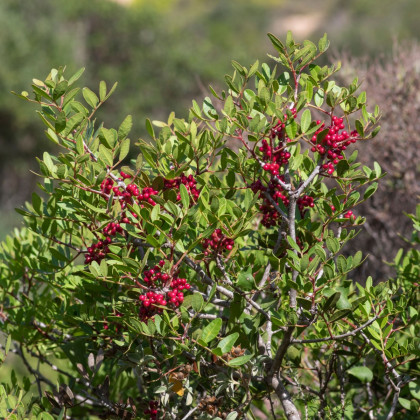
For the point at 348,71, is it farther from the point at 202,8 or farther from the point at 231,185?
the point at 202,8

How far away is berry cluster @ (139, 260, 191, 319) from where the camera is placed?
71.4 inches

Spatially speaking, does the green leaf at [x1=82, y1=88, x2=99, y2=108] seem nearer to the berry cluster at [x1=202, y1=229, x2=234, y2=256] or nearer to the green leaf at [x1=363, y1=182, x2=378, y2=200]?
the berry cluster at [x1=202, y1=229, x2=234, y2=256]

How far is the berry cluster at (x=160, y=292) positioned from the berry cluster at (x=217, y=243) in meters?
0.14

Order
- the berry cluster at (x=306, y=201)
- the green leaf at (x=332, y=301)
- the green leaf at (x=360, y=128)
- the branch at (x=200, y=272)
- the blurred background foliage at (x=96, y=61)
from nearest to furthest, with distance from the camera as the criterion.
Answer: the green leaf at (x=332, y=301) → the green leaf at (x=360, y=128) → the branch at (x=200, y=272) → the berry cluster at (x=306, y=201) → the blurred background foliage at (x=96, y=61)

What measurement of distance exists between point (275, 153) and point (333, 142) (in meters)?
0.20

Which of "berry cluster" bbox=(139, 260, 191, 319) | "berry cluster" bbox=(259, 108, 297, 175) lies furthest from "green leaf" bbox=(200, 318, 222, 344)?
"berry cluster" bbox=(259, 108, 297, 175)

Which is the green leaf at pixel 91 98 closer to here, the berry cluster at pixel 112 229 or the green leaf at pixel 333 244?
the berry cluster at pixel 112 229

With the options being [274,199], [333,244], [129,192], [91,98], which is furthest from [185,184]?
[333,244]

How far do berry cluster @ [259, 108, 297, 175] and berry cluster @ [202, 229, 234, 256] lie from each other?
0.88ft

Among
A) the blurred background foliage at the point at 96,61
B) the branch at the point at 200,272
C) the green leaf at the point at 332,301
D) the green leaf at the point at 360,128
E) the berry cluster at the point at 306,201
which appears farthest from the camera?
the blurred background foliage at the point at 96,61

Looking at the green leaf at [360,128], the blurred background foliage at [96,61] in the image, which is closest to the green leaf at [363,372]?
the green leaf at [360,128]

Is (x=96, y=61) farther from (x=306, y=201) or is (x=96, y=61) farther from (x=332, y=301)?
(x=332, y=301)

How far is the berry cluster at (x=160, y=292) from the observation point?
181 cm

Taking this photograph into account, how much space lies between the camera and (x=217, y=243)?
1971mm
